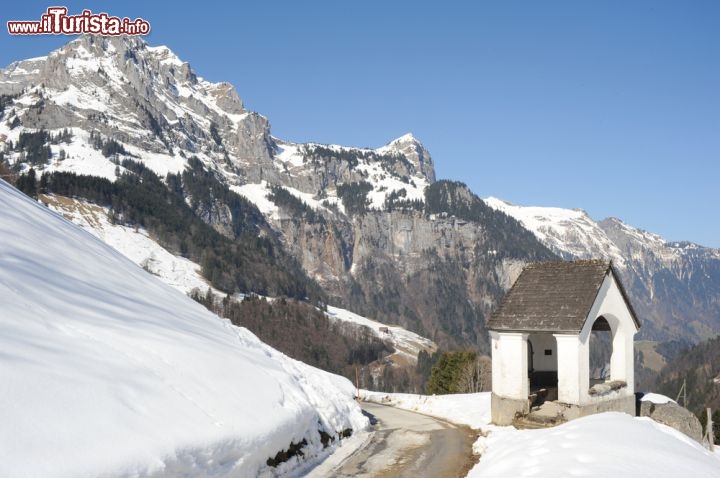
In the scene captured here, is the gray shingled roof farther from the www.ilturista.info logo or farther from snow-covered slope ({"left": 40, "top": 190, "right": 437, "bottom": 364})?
snow-covered slope ({"left": 40, "top": 190, "right": 437, "bottom": 364})

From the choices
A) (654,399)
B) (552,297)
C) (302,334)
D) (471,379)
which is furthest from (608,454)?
(302,334)

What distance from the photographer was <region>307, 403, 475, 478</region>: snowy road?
16.3 metres

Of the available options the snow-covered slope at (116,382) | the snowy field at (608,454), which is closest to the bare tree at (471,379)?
the snow-covered slope at (116,382)

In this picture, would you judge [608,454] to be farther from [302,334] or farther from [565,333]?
[302,334]

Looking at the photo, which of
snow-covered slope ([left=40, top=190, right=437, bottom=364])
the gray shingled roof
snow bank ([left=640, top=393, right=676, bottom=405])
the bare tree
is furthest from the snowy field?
snow-covered slope ([left=40, top=190, right=437, bottom=364])

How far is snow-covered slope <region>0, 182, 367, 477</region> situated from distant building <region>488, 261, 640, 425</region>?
8.57 meters

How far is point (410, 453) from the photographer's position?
62.3 feet

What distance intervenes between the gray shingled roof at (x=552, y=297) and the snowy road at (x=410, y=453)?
506 centimetres

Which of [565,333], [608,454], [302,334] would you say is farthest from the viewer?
[302,334]

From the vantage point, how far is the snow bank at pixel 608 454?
9.04 metres

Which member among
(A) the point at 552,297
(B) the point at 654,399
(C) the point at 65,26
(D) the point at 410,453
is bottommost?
(D) the point at 410,453

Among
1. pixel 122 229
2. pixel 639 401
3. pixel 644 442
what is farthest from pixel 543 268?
pixel 122 229

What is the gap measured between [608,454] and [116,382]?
28.1 feet

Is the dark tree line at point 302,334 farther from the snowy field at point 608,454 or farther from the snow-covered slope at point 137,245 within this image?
the snowy field at point 608,454
